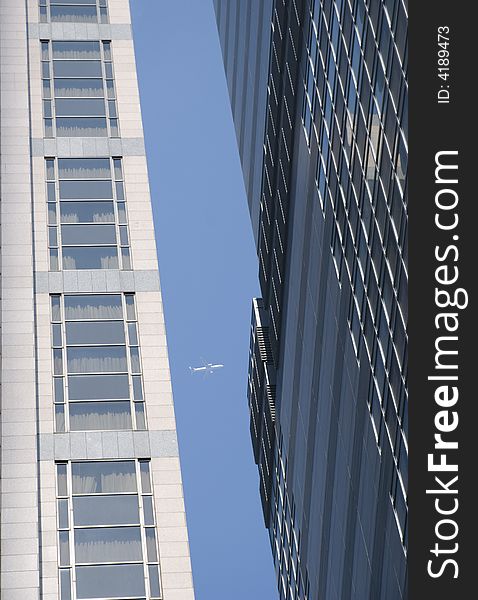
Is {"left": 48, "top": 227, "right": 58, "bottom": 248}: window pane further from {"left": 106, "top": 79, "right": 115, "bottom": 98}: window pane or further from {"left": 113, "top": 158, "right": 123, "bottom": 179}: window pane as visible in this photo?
{"left": 106, "top": 79, "right": 115, "bottom": 98}: window pane

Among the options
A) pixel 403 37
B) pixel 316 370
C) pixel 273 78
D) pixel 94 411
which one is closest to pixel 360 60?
pixel 403 37

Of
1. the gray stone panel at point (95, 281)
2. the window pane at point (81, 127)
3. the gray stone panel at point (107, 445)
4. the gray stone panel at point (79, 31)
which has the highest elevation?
the gray stone panel at point (79, 31)

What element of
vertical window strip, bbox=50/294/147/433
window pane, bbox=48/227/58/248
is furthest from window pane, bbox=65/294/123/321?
window pane, bbox=48/227/58/248

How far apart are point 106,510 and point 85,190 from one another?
69.6 feet

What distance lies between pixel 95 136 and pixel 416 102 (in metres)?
44.9

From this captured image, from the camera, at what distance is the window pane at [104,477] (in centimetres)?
6436

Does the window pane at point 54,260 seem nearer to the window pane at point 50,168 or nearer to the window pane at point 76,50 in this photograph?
the window pane at point 50,168

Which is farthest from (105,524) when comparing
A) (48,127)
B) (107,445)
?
(48,127)

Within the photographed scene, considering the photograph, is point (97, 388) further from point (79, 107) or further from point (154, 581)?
point (79, 107)

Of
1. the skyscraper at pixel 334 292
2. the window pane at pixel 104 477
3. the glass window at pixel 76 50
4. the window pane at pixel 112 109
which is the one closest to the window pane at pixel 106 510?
the window pane at pixel 104 477

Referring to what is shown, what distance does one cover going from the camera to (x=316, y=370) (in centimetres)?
5603

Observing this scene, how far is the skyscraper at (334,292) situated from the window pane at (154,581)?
22.2 feet

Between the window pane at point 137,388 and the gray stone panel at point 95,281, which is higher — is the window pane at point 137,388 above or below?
below

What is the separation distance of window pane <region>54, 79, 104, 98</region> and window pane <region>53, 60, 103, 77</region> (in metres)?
0.59
